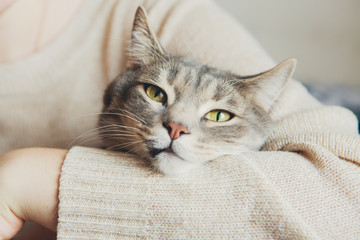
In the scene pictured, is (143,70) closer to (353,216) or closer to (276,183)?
(276,183)

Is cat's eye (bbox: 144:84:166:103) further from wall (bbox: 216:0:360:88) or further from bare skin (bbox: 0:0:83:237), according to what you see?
wall (bbox: 216:0:360:88)

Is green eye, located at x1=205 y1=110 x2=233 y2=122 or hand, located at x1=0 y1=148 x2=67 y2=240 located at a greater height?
green eye, located at x1=205 y1=110 x2=233 y2=122

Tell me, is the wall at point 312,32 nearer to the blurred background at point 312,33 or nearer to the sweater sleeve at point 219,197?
the blurred background at point 312,33

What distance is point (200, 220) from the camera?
681 mm

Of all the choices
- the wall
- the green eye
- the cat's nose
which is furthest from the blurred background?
the cat's nose

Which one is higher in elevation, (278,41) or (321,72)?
(278,41)

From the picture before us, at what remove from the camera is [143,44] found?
1012mm

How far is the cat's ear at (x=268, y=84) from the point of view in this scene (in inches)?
35.9

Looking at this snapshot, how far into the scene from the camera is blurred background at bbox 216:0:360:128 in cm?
246

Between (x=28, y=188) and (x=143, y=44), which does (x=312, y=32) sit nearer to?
(x=143, y=44)

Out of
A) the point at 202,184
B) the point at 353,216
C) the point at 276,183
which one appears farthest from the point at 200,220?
the point at 353,216

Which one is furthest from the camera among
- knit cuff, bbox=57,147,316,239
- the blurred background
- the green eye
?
the blurred background

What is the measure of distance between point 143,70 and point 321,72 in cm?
211

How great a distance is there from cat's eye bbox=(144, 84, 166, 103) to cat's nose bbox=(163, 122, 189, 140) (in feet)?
0.49
